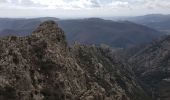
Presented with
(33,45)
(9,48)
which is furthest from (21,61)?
(33,45)

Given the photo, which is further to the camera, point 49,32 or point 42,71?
point 49,32

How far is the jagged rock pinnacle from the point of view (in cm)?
17806

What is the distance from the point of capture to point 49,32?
183 meters

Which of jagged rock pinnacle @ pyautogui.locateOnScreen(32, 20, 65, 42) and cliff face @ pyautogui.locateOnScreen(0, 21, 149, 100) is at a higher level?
jagged rock pinnacle @ pyautogui.locateOnScreen(32, 20, 65, 42)

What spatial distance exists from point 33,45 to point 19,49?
12.0 metres

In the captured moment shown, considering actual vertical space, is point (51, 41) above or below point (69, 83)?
above

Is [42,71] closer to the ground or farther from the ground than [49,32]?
closer to the ground

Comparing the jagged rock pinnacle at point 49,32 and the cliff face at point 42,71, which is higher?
the jagged rock pinnacle at point 49,32

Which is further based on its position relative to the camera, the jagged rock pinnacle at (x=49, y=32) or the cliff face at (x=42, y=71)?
the jagged rock pinnacle at (x=49, y=32)

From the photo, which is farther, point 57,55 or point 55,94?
point 57,55

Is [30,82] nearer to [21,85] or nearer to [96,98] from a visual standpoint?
[21,85]

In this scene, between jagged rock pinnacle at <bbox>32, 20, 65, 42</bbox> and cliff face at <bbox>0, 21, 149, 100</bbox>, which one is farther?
jagged rock pinnacle at <bbox>32, 20, 65, 42</bbox>

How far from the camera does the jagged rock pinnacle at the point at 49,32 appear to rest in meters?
178

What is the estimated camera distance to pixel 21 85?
122 meters
